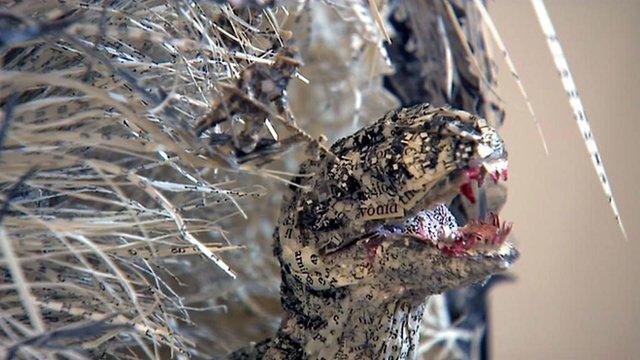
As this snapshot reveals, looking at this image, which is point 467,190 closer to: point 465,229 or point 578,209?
point 465,229

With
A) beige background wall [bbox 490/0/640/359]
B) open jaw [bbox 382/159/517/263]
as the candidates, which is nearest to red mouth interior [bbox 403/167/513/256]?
open jaw [bbox 382/159/517/263]

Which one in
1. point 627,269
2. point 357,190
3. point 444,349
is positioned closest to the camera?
point 357,190

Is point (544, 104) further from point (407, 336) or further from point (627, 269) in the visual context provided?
point (407, 336)

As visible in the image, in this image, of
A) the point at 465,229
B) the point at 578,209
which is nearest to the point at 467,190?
the point at 465,229

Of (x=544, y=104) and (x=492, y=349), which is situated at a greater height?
(x=544, y=104)

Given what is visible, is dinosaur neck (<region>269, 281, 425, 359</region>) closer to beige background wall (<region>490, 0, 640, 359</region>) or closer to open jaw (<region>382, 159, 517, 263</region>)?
open jaw (<region>382, 159, 517, 263</region>)

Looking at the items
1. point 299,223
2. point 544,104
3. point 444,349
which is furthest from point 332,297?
point 544,104

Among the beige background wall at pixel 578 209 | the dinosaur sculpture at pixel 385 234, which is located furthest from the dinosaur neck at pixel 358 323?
the beige background wall at pixel 578 209

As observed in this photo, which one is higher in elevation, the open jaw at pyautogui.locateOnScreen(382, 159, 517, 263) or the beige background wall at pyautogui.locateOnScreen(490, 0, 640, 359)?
the open jaw at pyautogui.locateOnScreen(382, 159, 517, 263)
